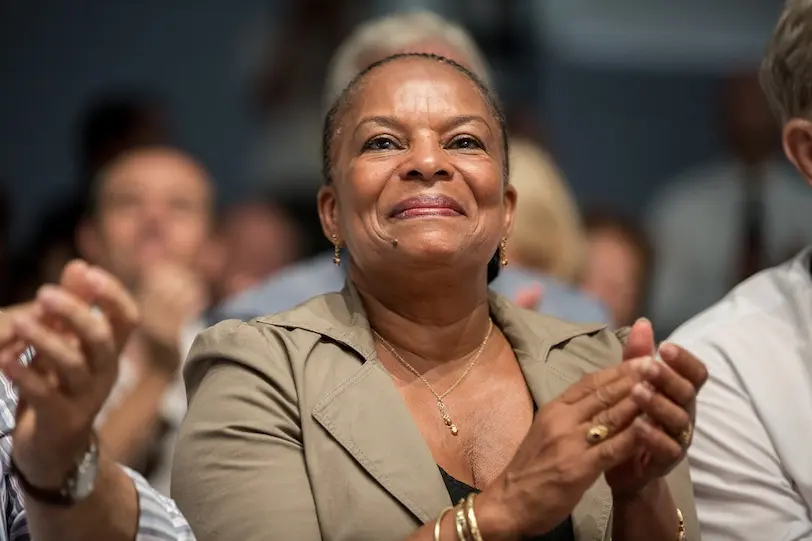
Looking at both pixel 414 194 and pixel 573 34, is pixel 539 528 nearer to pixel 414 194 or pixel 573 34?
pixel 414 194

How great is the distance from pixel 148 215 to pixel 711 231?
7.00ft

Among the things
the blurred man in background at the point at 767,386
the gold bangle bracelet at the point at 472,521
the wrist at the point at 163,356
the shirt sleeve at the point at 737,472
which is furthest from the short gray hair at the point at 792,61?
the wrist at the point at 163,356

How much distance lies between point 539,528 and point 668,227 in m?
3.09

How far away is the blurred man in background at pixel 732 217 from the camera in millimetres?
4355

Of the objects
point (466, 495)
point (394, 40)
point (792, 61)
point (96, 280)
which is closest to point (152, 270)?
point (394, 40)

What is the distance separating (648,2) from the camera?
Result: 4.95m

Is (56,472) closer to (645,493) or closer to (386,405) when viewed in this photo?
(386,405)

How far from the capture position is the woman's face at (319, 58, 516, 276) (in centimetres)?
197

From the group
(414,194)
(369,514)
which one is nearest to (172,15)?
(414,194)

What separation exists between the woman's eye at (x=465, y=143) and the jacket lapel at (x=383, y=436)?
1.18 ft

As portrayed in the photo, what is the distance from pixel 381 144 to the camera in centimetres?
203

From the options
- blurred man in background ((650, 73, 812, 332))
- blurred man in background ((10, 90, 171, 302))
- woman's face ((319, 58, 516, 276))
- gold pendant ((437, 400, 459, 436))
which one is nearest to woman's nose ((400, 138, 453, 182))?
woman's face ((319, 58, 516, 276))

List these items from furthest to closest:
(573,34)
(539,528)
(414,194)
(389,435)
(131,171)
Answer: (573,34) < (131,171) < (414,194) < (389,435) < (539,528)

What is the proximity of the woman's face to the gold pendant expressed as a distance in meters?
0.21
